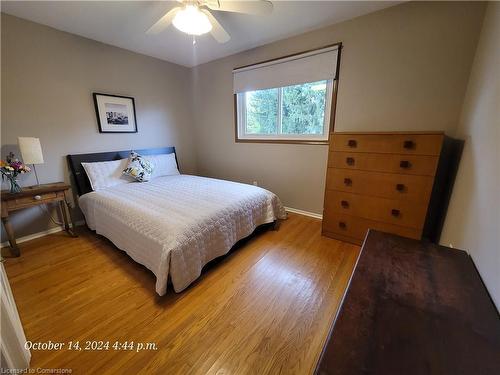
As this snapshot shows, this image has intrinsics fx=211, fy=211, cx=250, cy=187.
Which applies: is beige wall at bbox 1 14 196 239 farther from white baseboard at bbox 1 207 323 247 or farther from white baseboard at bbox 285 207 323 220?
white baseboard at bbox 285 207 323 220

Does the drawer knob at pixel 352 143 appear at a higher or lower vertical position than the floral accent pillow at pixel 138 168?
higher

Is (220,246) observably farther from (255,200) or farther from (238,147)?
(238,147)

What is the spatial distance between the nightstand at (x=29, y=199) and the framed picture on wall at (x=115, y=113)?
96 cm

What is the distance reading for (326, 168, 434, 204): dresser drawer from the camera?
184cm

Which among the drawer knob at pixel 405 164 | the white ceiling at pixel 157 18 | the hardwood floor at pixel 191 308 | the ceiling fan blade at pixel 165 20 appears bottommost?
the hardwood floor at pixel 191 308

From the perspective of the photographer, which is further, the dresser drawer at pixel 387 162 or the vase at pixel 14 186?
the vase at pixel 14 186

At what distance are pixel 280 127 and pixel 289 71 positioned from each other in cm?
73

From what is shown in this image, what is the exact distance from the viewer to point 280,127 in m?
3.10

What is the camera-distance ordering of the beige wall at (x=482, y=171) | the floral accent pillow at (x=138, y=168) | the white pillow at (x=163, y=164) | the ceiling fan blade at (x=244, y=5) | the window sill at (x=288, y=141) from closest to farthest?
the beige wall at (x=482, y=171) < the ceiling fan blade at (x=244, y=5) < the window sill at (x=288, y=141) < the floral accent pillow at (x=138, y=168) < the white pillow at (x=163, y=164)

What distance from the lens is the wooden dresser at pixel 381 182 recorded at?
181 centimetres

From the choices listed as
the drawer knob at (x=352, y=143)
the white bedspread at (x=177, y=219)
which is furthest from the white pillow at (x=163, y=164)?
the drawer knob at (x=352, y=143)

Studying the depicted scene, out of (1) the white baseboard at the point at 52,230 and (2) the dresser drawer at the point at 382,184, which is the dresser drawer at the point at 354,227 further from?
(1) the white baseboard at the point at 52,230

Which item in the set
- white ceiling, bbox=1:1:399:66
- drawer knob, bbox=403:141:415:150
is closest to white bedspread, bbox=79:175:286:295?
drawer knob, bbox=403:141:415:150

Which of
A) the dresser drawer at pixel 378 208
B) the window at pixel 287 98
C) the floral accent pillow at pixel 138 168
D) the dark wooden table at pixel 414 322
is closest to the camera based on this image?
the dark wooden table at pixel 414 322
